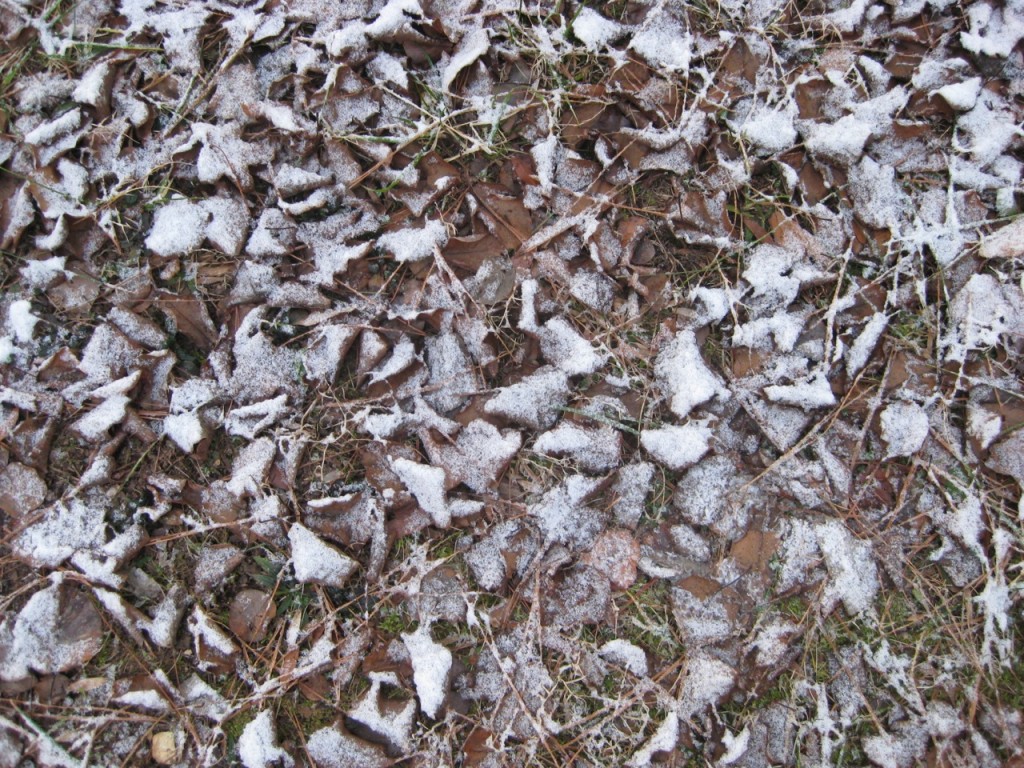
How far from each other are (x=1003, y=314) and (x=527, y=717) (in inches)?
66.0

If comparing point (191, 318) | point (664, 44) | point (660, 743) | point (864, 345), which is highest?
point (664, 44)

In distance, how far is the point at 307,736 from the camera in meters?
1.74

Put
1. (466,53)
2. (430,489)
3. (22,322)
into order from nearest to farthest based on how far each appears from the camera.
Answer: (430,489) < (22,322) < (466,53)

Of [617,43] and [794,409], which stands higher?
[617,43]

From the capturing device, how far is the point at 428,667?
5.69 ft

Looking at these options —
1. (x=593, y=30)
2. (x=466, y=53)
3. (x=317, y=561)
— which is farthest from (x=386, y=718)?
(x=593, y=30)

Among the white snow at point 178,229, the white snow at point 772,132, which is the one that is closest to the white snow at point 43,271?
the white snow at point 178,229

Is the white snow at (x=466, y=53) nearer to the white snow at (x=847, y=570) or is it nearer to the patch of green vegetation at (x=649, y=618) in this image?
the patch of green vegetation at (x=649, y=618)

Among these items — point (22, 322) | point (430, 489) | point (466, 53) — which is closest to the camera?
point (430, 489)

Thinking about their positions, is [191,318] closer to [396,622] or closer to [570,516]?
[396,622]

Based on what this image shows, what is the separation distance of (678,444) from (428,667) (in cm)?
87

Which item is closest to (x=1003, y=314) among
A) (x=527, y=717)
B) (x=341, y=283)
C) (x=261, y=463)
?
(x=527, y=717)

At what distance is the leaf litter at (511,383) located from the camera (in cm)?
175

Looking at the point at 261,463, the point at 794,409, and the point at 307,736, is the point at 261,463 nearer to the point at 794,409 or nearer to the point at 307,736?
the point at 307,736
